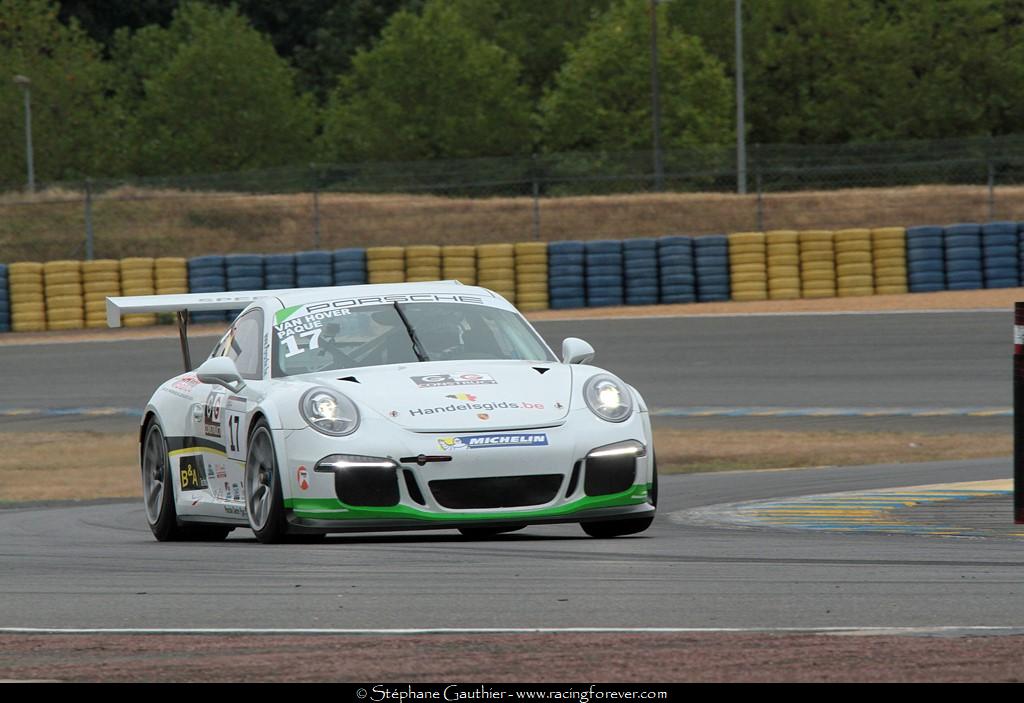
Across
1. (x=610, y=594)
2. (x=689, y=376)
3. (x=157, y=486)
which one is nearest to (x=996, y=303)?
(x=689, y=376)

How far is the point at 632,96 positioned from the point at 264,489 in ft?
178

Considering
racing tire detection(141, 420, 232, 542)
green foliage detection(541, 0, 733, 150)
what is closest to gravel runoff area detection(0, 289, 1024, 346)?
racing tire detection(141, 420, 232, 542)

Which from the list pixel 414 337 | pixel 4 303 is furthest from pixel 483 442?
pixel 4 303

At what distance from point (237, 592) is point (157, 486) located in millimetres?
3390

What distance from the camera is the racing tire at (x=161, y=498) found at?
32.5 feet

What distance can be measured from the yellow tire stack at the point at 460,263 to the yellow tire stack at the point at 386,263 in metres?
0.72

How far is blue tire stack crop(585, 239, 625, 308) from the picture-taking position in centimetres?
3250

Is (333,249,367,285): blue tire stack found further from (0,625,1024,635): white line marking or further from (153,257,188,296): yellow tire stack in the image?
(0,625,1024,635): white line marking

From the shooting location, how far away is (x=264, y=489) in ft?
28.1

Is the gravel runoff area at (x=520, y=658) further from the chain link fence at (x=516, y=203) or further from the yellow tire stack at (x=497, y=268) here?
the chain link fence at (x=516, y=203)

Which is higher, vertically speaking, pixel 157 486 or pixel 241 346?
pixel 241 346

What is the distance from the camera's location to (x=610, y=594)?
6.57 metres

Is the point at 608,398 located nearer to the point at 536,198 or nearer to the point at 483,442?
the point at 483,442

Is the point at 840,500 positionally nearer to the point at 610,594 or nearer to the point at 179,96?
the point at 610,594
